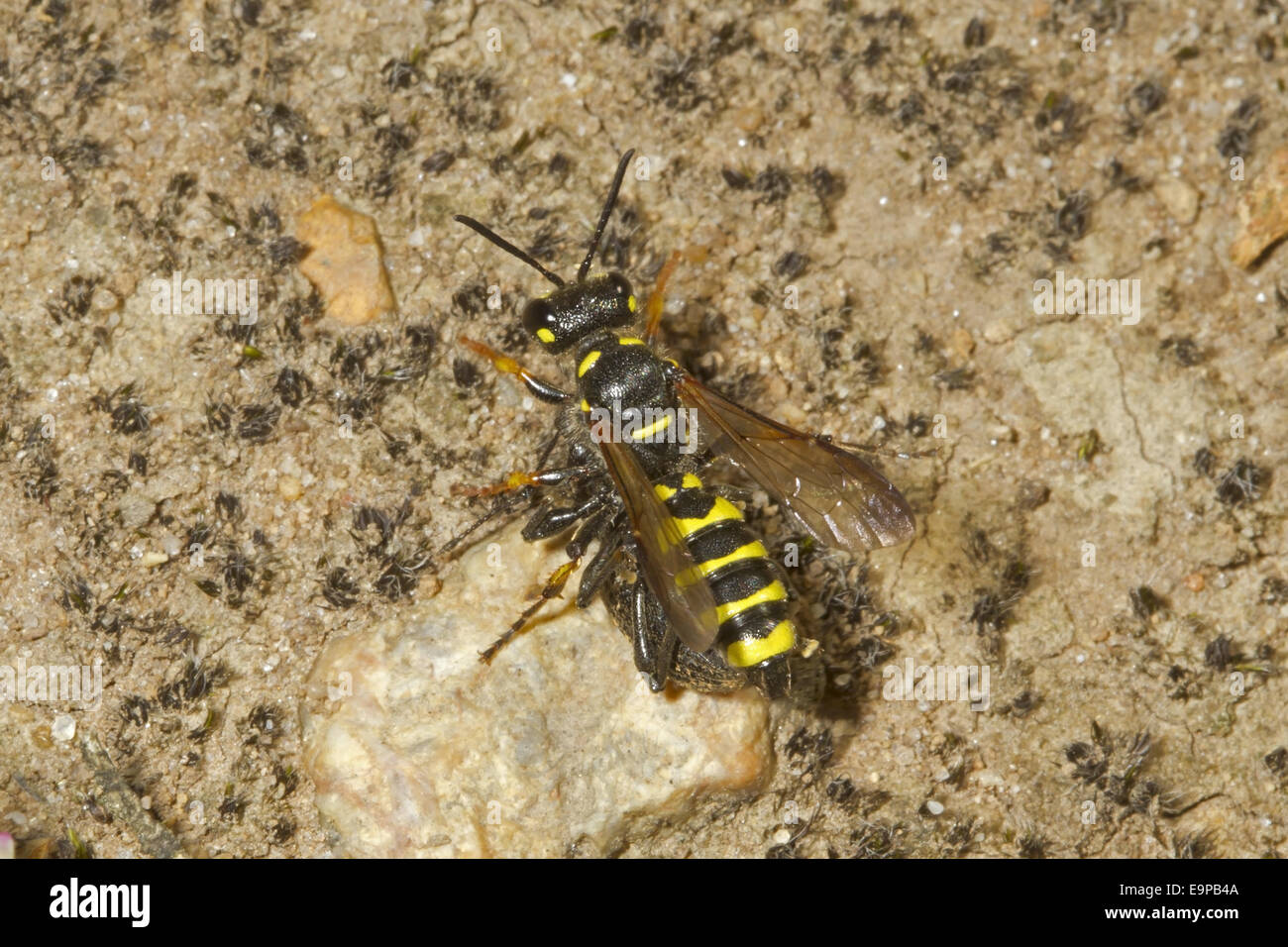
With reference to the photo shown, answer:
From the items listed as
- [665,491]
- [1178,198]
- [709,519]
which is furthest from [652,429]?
[1178,198]

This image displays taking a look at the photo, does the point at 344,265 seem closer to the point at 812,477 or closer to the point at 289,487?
the point at 289,487

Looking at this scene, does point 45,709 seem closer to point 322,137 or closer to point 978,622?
point 322,137

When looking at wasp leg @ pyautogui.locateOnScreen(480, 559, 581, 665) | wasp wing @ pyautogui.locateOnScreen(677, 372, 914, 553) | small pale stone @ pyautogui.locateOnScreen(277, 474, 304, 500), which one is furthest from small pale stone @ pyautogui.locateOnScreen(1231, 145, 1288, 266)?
small pale stone @ pyautogui.locateOnScreen(277, 474, 304, 500)

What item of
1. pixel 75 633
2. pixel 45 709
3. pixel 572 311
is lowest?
pixel 45 709

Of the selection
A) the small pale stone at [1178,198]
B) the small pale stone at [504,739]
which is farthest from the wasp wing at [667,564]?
the small pale stone at [1178,198]

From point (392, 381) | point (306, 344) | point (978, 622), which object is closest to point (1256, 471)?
point (978, 622)

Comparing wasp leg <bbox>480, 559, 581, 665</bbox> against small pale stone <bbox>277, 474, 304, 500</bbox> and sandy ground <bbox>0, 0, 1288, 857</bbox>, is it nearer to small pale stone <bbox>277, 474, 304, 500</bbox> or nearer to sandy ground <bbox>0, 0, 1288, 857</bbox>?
sandy ground <bbox>0, 0, 1288, 857</bbox>

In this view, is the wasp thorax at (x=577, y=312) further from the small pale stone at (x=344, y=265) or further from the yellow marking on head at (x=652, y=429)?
the small pale stone at (x=344, y=265)
